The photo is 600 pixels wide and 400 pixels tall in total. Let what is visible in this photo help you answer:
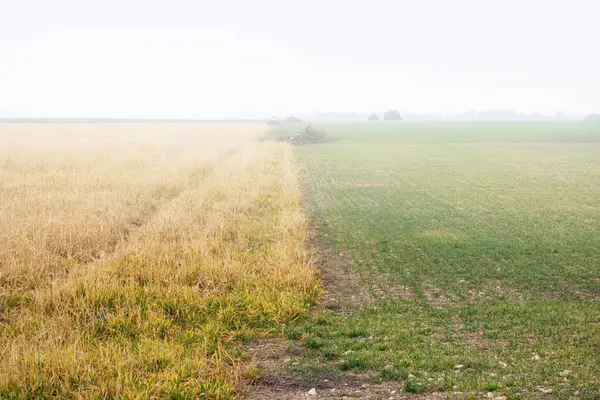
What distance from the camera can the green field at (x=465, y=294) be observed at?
7271 millimetres

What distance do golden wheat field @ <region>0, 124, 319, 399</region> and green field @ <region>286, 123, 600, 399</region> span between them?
1244 mm

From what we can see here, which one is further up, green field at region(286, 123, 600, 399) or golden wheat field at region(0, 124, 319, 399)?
golden wheat field at region(0, 124, 319, 399)

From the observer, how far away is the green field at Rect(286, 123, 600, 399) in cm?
727

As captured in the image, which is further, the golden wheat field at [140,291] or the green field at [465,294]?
the green field at [465,294]

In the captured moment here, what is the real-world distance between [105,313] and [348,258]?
7.06 metres

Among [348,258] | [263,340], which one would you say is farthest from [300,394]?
[348,258]

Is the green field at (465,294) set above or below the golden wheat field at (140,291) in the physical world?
below

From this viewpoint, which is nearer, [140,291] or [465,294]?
[140,291]

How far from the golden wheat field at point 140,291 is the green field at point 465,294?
124 centimetres

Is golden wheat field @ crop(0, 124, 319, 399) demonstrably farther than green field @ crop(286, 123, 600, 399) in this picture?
No

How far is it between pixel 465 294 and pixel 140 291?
7.09 meters

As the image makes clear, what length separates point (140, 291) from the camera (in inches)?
404

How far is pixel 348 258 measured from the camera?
46.8 feet

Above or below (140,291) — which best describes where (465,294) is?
below
